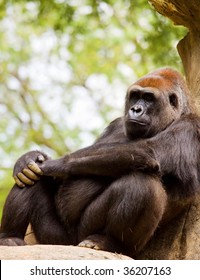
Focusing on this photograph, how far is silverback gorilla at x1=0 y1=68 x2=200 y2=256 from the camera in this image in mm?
4668

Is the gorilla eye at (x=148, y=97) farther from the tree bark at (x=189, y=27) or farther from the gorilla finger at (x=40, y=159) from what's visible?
the gorilla finger at (x=40, y=159)

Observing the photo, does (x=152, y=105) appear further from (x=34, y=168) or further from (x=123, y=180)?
(x=34, y=168)

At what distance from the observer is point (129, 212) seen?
461cm

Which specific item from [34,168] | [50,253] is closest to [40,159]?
[34,168]

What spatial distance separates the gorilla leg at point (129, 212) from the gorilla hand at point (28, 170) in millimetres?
623

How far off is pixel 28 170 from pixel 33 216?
1.18 feet

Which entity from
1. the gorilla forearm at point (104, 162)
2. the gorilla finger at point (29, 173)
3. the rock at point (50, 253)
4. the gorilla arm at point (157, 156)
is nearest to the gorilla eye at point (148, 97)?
the gorilla arm at point (157, 156)

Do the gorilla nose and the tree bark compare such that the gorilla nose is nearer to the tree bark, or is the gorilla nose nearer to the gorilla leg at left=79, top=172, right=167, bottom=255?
the gorilla leg at left=79, top=172, right=167, bottom=255

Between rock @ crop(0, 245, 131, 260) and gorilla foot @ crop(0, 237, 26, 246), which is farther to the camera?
gorilla foot @ crop(0, 237, 26, 246)

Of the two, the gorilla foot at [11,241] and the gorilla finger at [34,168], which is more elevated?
the gorilla finger at [34,168]

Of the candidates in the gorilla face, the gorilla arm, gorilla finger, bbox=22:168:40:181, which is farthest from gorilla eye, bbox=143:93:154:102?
gorilla finger, bbox=22:168:40:181

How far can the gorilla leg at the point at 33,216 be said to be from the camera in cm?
512

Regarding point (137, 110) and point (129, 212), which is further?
point (137, 110)
